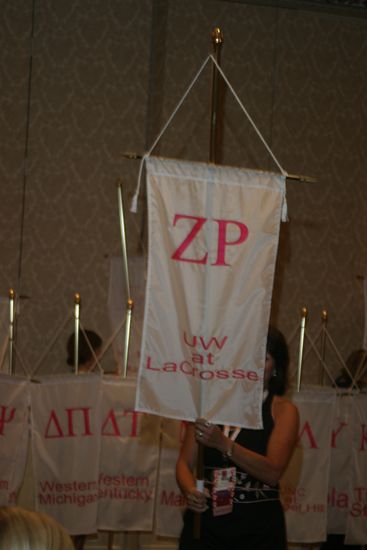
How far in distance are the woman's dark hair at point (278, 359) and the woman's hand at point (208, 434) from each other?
1.03 ft

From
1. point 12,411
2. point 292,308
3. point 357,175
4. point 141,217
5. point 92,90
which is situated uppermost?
point 92,90

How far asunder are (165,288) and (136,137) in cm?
369

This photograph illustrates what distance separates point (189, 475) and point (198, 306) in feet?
Answer: 1.88

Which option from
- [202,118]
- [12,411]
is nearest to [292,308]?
[202,118]

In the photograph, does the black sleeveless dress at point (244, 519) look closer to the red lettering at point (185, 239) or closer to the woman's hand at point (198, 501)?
the woman's hand at point (198, 501)

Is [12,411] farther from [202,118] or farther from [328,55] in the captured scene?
[328,55]

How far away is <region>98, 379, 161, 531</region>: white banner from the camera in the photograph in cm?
420

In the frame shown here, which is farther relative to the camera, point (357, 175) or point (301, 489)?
point (357, 175)

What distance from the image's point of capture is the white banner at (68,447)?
162 inches

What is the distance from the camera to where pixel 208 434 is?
2.71m

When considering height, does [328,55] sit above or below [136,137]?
above

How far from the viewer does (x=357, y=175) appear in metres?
6.41

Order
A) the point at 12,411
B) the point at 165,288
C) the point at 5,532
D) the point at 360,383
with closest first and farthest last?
the point at 5,532, the point at 165,288, the point at 12,411, the point at 360,383

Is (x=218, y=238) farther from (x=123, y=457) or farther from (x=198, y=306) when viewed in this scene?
(x=123, y=457)
